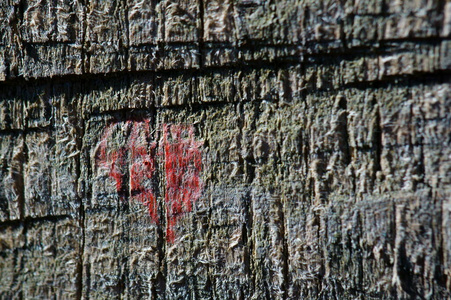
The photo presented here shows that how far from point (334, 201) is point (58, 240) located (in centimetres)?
68

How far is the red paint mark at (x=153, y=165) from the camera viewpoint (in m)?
1.02

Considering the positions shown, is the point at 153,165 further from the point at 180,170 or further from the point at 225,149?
the point at 225,149

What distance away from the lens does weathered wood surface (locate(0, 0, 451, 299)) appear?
91cm

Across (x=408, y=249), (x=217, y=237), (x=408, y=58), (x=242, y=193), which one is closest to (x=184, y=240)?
(x=217, y=237)

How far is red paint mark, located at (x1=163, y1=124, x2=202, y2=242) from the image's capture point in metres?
1.01

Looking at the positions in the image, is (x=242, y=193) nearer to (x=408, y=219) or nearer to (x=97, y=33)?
(x=408, y=219)

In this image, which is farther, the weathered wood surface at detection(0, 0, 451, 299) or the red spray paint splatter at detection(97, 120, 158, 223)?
the red spray paint splatter at detection(97, 120, 158, 223)

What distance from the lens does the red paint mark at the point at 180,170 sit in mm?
1014

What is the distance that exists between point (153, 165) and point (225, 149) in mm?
181

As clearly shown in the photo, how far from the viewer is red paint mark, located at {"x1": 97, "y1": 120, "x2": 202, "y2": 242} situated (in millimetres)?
→ 1016

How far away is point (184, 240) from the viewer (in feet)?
3.34

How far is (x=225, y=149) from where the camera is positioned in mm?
999

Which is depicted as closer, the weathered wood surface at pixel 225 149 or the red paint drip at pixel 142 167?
the weathered wood surface at pixel 225 149

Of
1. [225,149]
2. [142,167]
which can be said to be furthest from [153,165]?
[225,149]
